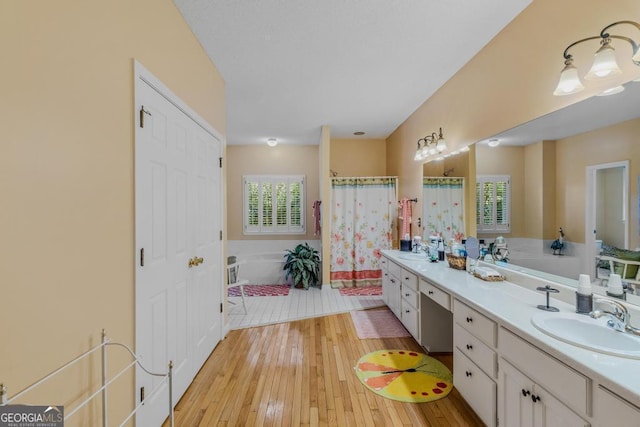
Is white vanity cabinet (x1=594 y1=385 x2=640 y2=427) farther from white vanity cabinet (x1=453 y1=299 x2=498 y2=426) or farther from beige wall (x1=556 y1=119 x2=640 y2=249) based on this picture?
beige wall (x1=556 y1=119 x2=640 y2=249)

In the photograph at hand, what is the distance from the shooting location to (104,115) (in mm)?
1293

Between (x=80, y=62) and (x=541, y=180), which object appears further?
(x=541, y=180)

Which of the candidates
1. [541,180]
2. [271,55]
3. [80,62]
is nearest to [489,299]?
[541,180]

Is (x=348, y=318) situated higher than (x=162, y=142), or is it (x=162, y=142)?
(x=162, y=142)

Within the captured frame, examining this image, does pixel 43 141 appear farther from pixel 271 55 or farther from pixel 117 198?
pixel 271 55

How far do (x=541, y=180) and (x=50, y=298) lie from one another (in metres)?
2.72

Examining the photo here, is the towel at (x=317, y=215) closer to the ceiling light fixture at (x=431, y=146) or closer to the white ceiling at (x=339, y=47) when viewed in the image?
the white ceiling at (x=339, y=47)

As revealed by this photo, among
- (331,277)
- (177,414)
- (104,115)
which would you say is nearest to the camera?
(104,115)

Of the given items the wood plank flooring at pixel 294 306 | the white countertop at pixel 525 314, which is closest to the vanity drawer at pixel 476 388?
the white countertop at pixel 525 314

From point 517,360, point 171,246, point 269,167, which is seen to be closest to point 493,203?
point 517,360

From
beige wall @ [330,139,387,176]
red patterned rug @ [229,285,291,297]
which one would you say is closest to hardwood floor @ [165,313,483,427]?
red patterned rug @ [229,285,291,297]

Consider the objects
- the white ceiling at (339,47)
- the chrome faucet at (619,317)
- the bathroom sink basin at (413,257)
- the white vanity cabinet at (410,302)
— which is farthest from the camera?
A: the bathroom sink basin at (413,257)

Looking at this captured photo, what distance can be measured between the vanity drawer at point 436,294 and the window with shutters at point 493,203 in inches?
27.0

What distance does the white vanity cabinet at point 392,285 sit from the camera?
3.27 m
